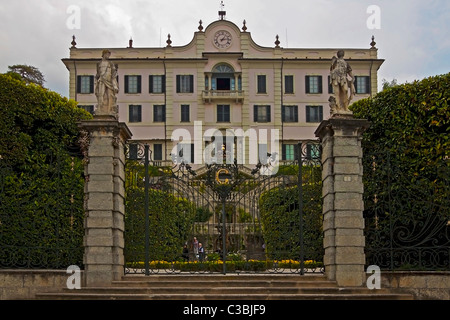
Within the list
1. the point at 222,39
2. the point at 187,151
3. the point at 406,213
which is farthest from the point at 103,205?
the point at 222,39

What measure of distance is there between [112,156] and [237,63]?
4018 cm

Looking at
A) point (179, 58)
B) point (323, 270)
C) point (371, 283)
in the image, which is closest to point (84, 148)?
point (323, 270)

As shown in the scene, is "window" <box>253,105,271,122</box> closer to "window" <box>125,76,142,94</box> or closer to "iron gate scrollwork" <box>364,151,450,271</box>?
"window" <box>125,76,142,94</box>

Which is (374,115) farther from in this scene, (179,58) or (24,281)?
(179,58)

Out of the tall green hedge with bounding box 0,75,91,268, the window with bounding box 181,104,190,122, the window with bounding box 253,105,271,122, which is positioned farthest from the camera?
the window with bounding box 253,105,271,122

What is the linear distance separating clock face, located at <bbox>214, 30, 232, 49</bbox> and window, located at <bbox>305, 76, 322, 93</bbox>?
757 cm

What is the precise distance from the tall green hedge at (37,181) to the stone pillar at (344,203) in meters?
6.46

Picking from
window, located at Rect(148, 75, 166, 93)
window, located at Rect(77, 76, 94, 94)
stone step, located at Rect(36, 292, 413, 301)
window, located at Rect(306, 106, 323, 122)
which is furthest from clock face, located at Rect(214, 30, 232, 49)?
stone step, located at Rect(36, 292, 413, 301)

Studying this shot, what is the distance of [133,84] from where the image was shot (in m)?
53.8

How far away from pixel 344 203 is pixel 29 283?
7.85 m

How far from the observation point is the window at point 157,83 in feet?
177

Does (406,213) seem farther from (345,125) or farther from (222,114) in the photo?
(222,114)

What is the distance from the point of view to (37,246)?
1622 cm

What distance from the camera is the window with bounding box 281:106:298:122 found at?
177ft
